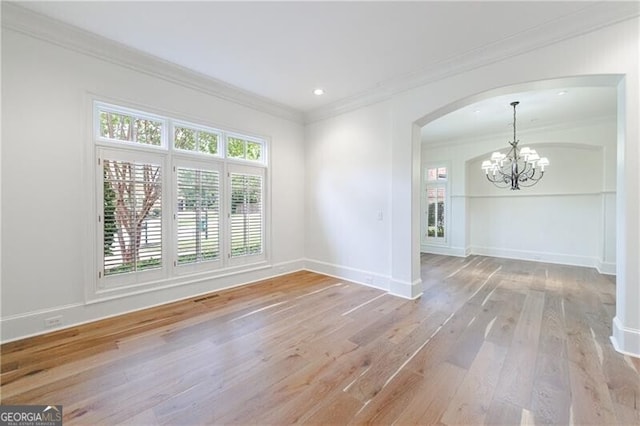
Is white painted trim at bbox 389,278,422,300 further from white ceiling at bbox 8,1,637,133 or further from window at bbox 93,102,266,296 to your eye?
white ceiling at bbox 8,1,637,133

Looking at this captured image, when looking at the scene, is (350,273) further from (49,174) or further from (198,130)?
(49,174)

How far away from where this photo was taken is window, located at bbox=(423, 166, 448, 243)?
7453 millimetres

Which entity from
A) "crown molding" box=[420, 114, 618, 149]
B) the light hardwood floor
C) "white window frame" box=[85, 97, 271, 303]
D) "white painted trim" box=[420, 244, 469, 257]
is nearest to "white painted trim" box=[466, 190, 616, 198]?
"crown molding" box=[420, 114, 618, 149]

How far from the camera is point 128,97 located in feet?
10.5

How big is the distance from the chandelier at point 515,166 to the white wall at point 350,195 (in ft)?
8.47

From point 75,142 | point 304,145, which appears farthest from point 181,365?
point 304,145

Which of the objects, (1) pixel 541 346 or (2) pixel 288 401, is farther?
(1) pixel 541 346

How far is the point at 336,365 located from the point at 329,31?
10.6 ft

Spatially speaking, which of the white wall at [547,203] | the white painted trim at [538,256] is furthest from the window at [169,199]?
the white painted trim at [538,256]

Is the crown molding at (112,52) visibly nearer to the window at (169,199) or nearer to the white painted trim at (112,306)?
the window at (169,199)

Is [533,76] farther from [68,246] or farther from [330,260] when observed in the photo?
[68,246]

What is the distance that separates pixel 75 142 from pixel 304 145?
3.47 meters

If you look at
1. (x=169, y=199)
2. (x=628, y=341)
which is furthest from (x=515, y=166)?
(x=169, y=199)

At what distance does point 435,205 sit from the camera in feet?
25.2
